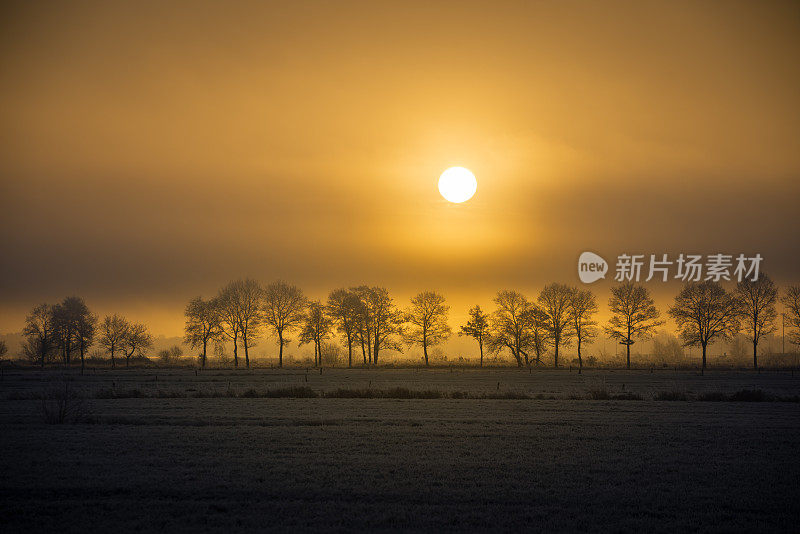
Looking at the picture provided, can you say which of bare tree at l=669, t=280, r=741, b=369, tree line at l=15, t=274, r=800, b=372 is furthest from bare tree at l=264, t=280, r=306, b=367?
bare tree at l=669, t=280, r=741, b=369

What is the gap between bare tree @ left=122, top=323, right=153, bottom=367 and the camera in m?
113

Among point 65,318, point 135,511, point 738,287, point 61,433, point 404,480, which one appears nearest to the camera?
point 135,511

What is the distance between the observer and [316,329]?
106 m

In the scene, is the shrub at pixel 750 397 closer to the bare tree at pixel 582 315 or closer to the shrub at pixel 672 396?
the shrub at pixel 672 396

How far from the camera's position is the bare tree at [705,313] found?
9112cm

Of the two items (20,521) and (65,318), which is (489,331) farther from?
(20,521)

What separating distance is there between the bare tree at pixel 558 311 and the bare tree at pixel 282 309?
4630 centimetres

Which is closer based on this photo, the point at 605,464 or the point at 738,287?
the point at 605,464

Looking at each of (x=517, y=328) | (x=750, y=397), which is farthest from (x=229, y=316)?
(x=750, y=397)

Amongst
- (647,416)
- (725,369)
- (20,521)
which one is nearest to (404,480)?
(20,521)

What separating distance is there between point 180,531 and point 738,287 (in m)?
102

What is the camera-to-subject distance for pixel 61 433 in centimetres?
2511

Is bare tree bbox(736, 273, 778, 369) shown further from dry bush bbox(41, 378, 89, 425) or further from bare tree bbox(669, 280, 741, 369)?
dry bush bbox(41, 378, 89, 425)

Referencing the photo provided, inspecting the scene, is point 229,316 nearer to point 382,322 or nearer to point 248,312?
point 248,312
